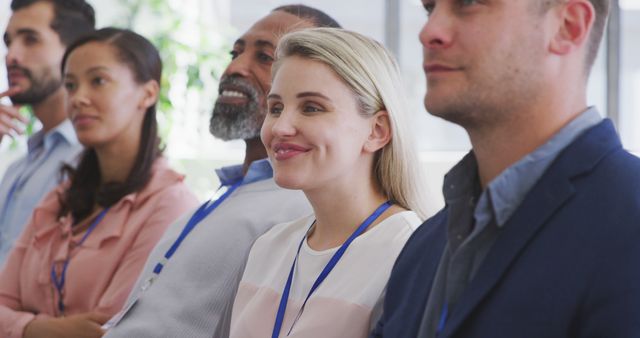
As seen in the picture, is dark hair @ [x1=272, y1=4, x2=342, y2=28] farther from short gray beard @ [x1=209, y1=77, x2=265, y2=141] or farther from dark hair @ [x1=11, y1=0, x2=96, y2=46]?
dark hair @ [x1=11, y1=0, x2=96, y2=46]

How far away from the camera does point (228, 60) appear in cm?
554

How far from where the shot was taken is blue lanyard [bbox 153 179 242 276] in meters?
2.57

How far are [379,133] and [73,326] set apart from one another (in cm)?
120

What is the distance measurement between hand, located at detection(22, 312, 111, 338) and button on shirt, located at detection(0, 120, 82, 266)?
1.00 m

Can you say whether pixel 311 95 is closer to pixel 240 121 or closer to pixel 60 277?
pixel 240 121

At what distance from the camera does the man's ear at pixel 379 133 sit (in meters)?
2.07

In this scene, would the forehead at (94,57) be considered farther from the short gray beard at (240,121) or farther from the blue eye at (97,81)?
the short gray beard at (240,121)

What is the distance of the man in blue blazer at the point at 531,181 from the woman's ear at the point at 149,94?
195 centimetres

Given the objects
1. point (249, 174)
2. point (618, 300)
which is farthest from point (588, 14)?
point (249, 174)

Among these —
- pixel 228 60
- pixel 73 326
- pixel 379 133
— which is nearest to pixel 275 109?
pixel 379 133

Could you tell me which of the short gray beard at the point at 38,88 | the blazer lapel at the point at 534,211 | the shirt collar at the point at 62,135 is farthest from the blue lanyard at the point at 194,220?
the short gray beard at the point at 38,88

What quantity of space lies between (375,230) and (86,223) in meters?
1.44

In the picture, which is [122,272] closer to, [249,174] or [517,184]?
[249,174]

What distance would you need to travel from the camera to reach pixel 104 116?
10.4 ft
